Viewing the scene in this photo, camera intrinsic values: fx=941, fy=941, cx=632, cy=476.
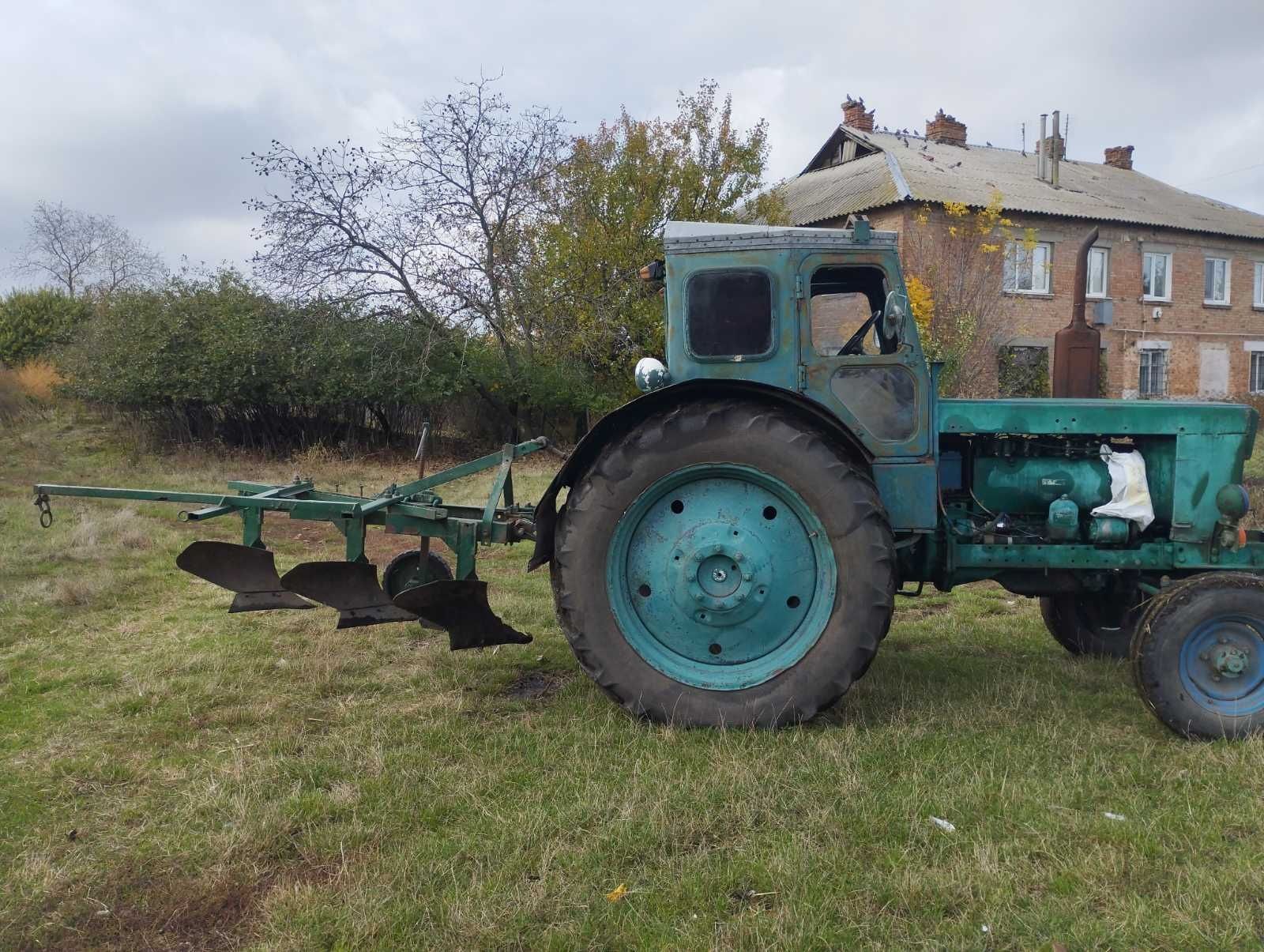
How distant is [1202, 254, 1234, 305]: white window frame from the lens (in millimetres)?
26344

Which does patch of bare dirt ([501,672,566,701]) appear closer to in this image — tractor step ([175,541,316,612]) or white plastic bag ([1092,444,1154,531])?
tractor step ([175,541,316,612])

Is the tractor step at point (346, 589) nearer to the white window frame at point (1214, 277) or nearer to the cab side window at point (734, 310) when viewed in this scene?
the cab side window at point (734, 310)

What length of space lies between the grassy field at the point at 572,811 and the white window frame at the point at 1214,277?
83.1 ft

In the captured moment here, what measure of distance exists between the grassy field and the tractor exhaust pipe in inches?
71.1

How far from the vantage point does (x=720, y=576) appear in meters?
4.47

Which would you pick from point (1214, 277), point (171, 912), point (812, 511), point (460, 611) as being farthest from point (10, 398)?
point (1214, 277)

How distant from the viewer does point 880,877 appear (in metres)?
3.09

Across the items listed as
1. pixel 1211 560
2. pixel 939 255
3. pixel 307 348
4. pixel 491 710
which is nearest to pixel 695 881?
pixel 491 710

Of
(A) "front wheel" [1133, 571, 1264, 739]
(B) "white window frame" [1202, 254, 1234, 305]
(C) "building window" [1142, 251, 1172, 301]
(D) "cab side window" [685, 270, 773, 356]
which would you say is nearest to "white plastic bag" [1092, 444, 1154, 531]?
(A) "front wheel" [1133, 571, 1264, 739]

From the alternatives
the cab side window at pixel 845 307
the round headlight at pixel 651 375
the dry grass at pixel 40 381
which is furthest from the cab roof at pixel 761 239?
the dry grass at pixel 40 381

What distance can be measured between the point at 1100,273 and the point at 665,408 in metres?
24.2

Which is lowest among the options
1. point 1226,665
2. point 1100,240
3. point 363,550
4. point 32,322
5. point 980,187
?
point 1226,665

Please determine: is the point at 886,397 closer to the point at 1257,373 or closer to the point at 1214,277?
the point at 1214,277

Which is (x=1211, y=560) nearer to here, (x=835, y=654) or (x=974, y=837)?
(x=835, y=654)
